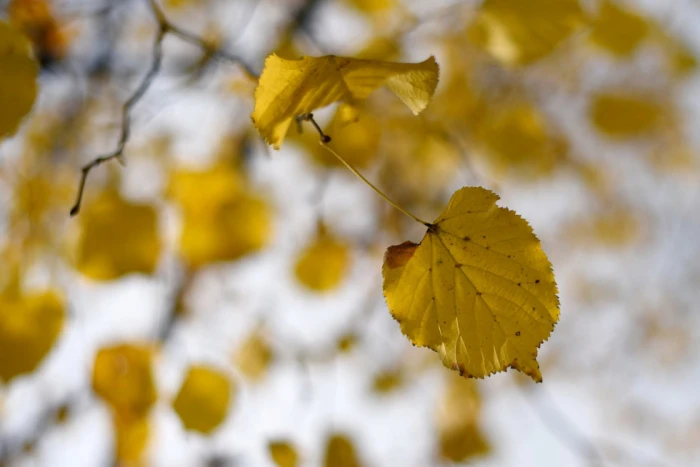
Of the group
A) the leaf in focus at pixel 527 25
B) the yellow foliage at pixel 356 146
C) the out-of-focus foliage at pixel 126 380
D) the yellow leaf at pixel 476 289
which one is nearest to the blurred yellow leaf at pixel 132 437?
the out-of-focus foliage at pixel 126 380

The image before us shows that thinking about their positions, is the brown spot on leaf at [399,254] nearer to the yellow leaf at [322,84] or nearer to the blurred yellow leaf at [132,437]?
the yellow leaf at [322,84]

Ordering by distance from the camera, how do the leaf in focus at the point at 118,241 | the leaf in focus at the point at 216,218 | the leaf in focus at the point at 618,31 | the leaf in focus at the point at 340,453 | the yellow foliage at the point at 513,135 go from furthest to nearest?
the yellow foliage at the point at 513,135, the leaf in focus at the point at 618,31, the leaf in focus at the point at 216,218, the leaf in focus at the point at 340,453, the leaf in focus at the point at 118,241

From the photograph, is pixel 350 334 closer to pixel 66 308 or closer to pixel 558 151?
pixel 66 308

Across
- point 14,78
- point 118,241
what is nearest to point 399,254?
point 14,78

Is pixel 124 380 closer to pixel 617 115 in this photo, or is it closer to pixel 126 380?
pixel 126 380

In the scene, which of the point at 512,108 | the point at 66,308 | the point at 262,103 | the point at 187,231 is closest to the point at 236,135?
the point at 187,231

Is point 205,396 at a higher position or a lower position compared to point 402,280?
lower
